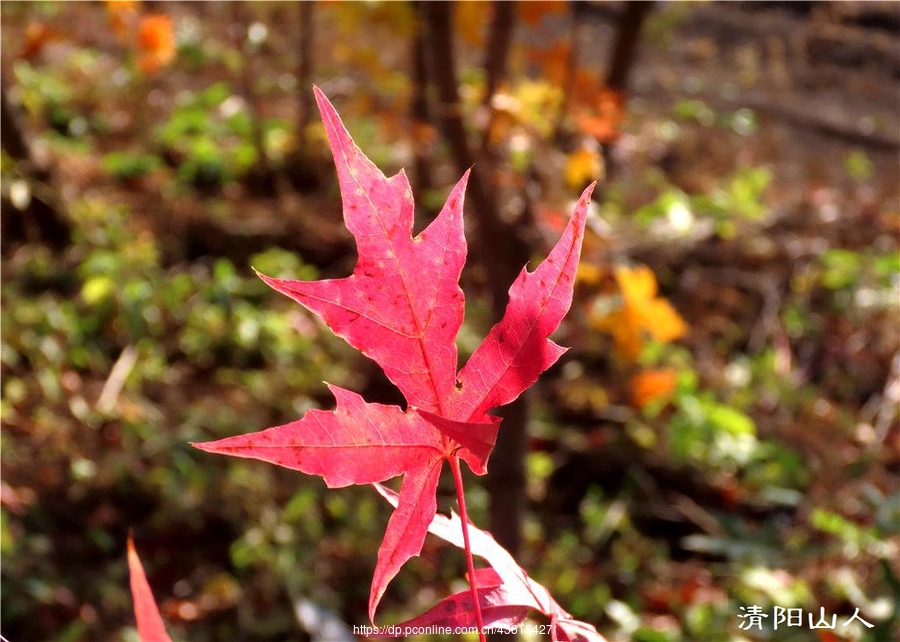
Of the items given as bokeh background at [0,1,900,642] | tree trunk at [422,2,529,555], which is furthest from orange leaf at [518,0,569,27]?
tree trunk at [422,2,529,555]

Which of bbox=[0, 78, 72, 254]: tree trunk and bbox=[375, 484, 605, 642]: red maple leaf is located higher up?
bbox=[375, 484, 605, 642]: red maple leaf

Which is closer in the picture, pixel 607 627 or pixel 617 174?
pixel 607 627

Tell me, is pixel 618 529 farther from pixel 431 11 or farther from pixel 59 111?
pixel 59 111

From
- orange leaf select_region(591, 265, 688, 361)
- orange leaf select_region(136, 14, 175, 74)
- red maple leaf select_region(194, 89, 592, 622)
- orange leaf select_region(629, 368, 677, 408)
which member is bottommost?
orange leaf select_region(629, 368, 677, 408)

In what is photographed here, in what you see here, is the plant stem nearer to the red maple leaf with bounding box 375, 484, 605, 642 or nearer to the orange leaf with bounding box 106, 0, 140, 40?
the red maple leaf with bounding box 375, 484, 605, 642

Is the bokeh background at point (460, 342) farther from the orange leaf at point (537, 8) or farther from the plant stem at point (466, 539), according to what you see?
Answer: the plant stem at point (466, 539)

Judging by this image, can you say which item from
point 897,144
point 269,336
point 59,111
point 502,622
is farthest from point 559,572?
point 897,144

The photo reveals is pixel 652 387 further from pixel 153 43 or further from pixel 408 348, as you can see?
pixel 153 43
